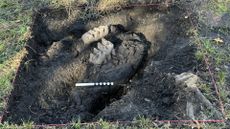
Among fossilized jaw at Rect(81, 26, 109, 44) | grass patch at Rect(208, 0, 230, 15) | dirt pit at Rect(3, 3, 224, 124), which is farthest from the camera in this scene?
grass patch at Rect(208, 0, 230, 15)

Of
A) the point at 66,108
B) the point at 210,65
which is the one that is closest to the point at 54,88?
the point at 66,108

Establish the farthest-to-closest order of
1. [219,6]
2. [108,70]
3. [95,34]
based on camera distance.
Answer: [219,6] → [95,34] → [108,70]

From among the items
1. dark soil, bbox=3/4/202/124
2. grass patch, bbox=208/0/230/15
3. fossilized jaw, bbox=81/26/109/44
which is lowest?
dark soil, bbox=3/4/202/124

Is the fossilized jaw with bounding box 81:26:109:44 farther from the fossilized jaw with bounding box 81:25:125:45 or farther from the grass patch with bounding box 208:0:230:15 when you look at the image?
the grass patch with bounding box 208:0:230:15

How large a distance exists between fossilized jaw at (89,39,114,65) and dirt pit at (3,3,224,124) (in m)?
0.02

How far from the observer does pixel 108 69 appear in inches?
173

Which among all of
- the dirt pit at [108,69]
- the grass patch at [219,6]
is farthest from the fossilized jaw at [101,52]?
the grass patch at [219,6]

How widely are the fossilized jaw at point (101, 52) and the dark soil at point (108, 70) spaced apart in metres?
0.06

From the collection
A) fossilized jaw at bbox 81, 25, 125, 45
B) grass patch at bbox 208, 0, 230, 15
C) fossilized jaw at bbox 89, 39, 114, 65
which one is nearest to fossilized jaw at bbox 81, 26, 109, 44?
fossilized jaw at bbox 81, 25, 125, 45

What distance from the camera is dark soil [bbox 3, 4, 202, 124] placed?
3.64m

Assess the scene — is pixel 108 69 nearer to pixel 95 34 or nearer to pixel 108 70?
pixel 108 70

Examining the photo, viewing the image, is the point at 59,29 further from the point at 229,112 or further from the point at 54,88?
the point at 229,112

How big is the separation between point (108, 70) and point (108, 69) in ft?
0.04

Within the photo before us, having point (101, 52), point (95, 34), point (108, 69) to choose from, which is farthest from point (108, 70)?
point (95, 34)
